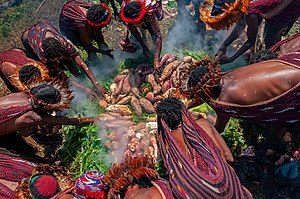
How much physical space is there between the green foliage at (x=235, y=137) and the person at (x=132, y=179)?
56.9 inches

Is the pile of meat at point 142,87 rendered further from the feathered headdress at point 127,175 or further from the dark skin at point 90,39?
the feathered headdress at point 127,175

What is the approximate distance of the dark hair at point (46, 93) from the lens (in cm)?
327

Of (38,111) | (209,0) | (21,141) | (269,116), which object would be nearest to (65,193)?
(38,111)

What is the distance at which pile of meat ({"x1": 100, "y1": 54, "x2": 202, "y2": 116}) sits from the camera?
172 inches

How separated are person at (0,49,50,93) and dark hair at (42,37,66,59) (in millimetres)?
163

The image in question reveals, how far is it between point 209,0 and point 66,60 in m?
2.07

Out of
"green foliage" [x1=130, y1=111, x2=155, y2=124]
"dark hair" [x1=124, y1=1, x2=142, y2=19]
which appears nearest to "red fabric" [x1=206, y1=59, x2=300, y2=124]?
"green foliage" [x1=130, y1=111, x2=155, y2=124]

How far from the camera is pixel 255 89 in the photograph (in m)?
2.91

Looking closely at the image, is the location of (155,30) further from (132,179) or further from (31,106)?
(132,179)

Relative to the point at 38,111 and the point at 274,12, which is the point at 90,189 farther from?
the point at 274,12

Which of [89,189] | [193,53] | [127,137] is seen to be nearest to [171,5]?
[193,53]

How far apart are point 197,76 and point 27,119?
1.66 metres

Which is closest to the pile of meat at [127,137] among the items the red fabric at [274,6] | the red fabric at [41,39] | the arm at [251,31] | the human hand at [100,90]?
the human hand at [100,90]

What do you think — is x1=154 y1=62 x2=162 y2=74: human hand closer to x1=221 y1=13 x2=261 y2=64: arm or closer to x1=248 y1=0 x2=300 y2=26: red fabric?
x1=221 y1=13 x2=261 y2=64: arm
